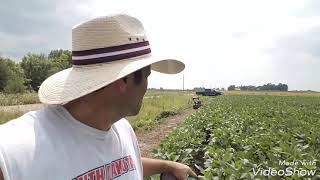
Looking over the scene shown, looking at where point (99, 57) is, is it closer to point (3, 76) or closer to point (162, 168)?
point (162, 168)

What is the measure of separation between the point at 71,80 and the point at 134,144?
58 centimetres

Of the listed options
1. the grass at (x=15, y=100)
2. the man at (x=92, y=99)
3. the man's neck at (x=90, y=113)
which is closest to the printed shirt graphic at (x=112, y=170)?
the man at (x=92, y=99)

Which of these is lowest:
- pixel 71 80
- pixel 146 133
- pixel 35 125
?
pixel 146 133

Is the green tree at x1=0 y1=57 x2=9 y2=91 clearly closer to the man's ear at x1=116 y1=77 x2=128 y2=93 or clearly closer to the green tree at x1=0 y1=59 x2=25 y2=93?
the green tree at x1=0 y1=59 x2=25 y2=93

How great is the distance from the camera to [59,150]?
1.61 meters

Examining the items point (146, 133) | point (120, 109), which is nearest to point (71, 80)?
point (120, 109)

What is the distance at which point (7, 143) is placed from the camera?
1.45m

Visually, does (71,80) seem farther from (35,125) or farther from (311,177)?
(311,177)

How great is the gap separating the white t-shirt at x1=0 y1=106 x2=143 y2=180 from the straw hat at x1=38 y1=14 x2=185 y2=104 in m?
0.10

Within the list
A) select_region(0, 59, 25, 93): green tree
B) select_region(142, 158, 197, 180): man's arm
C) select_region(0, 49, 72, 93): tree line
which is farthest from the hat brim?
select_region(0, 49, 72, 93): tree line

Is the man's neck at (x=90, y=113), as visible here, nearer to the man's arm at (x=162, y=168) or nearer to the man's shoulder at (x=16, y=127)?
the man's shoulder at (x=16, y=127)

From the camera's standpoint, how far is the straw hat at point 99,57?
A: 1.70 m

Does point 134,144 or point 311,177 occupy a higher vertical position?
point 134,144

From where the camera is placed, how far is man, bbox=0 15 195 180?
1.63 meters
